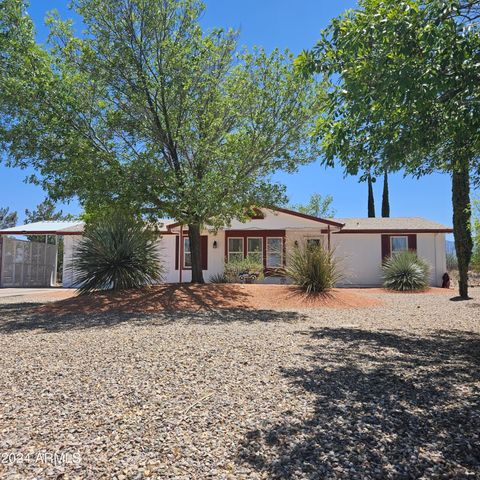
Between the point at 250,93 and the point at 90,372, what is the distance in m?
9.41

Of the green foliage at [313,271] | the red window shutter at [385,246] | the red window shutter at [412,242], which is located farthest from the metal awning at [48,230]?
the red window shutter at [412,242]

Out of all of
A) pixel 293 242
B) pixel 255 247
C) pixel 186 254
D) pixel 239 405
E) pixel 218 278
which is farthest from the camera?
pixel 186 254

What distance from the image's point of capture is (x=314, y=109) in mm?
12344

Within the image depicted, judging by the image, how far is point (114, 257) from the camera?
41.8 ft

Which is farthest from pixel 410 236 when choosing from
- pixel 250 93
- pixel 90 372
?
pixel 90 372

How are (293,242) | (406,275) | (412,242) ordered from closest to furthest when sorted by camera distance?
(406,275) → (293,242) → (412,242)

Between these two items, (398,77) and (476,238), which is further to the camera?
(476,238)

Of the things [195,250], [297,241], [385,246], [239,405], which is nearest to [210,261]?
[297,241]

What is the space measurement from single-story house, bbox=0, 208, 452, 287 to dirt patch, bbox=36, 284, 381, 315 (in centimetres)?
830

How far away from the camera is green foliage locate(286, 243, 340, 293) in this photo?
12.8m

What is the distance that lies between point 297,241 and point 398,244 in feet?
17.2

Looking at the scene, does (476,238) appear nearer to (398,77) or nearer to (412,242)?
(412,242)

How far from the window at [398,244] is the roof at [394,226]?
0.58 meters

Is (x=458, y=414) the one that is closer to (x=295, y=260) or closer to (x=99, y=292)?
(x=295, y=260)
